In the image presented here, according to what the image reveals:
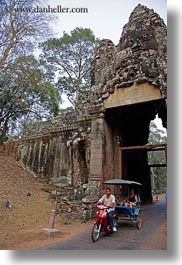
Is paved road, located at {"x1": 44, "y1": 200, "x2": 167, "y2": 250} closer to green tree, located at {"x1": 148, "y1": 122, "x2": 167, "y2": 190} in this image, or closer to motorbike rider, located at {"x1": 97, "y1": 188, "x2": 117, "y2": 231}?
motorbike rider, located at {"x1": 97, "y1": 188, "x2": 117, "y2": 231}

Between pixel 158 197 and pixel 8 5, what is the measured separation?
30.9 feet

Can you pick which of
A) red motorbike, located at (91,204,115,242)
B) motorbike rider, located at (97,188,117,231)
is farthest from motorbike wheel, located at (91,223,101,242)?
motorbike rider, located at (97,188,117,231)

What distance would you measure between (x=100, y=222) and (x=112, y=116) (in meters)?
4.10

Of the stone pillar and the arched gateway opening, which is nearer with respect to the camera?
the arched gateway opening

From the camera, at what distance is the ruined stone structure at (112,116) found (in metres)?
7.68

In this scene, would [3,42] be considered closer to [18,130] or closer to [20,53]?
[20,53]

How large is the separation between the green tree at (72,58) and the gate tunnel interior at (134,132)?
2567 mm

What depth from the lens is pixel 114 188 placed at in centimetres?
870

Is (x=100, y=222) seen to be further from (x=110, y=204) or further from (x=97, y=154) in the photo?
(x=97, y=154)

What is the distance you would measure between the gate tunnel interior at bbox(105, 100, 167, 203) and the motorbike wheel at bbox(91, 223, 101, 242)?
3.47 metres

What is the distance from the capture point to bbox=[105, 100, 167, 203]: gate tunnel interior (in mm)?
8955


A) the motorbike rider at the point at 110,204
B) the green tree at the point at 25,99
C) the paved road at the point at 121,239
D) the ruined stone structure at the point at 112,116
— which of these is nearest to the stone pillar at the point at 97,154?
the ruined stone structure at the point at 112,116

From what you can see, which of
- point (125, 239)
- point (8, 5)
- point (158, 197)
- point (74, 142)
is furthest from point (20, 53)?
point (158, 197)

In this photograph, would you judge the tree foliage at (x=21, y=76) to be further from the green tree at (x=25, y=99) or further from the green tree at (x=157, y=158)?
the green tree at (x=157, y=158)
